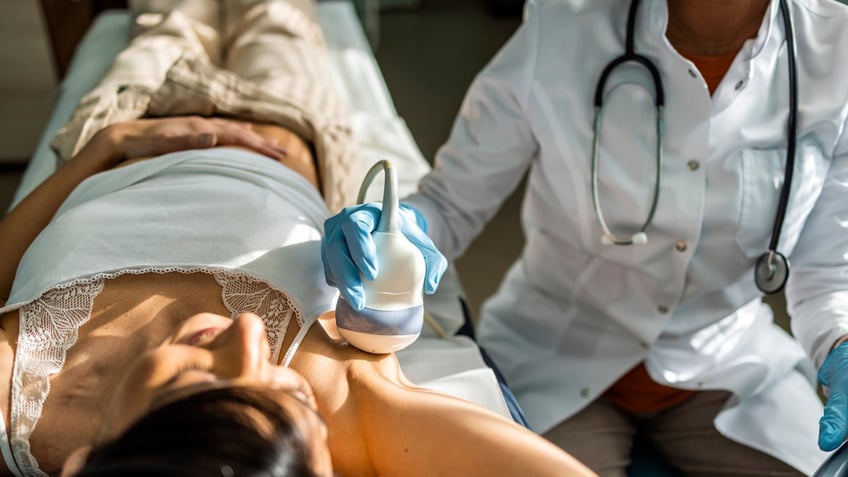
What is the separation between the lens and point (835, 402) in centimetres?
115

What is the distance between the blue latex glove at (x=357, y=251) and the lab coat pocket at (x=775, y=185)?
57cm

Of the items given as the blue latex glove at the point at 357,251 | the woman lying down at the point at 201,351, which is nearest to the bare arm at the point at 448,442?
the woman lying down at the point at 201,351

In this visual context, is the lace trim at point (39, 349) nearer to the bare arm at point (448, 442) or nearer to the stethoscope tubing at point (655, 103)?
the bare arm at point (448, 442)

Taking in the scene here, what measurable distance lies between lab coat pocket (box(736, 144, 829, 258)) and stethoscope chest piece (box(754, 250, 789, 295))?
1.8 inches

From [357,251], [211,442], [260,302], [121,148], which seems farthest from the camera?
[121,148]

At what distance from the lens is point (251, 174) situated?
146cm

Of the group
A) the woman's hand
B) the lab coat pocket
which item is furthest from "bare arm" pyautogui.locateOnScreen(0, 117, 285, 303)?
the lab coat pocket

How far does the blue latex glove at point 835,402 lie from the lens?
1.12 m

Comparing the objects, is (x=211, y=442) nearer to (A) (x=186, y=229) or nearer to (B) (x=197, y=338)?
(B) (x=197, y=338)

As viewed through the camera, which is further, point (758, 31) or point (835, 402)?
point (758, 31)

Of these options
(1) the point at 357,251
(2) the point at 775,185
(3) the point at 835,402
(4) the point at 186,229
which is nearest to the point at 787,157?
(2) the point at 775,185

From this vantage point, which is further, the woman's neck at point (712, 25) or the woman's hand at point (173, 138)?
the woman's hand at point (173, 138)

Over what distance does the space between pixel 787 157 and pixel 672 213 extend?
0.67ft

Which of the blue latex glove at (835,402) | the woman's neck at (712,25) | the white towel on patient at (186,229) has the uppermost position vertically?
the woman's neck at (712,25)
